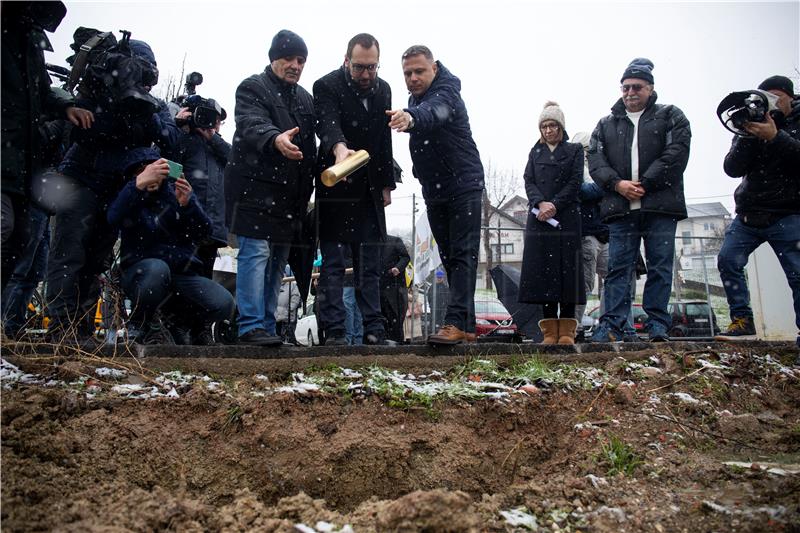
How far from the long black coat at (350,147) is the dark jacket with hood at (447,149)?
281 mm

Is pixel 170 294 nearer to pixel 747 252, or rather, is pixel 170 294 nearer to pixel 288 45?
pixel 288 45

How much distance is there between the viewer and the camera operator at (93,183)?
4.05 meters

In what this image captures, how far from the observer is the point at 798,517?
5.95ft

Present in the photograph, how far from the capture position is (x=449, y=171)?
4559 millimetres

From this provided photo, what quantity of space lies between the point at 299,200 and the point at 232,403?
2.01 m

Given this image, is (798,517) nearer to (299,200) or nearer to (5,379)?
(5,379)

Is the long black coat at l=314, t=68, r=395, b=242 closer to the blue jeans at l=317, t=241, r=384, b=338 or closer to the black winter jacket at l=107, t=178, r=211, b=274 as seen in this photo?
the blue jeans at l=317, t=241, r=384, b=338

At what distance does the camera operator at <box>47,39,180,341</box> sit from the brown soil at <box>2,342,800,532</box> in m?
1.11

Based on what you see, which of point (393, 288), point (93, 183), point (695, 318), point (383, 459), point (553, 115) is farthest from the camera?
point (695, 318)

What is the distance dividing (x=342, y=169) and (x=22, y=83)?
179 centimetres

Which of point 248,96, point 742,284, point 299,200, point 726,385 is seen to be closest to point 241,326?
point 299,200

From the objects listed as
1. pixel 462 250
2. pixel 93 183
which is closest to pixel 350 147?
pixel 462 250

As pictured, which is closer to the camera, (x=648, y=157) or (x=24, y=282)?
(x=24, y=282)

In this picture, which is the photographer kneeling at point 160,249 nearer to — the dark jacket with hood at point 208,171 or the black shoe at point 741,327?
the dark jacket with hood at point 208,171
